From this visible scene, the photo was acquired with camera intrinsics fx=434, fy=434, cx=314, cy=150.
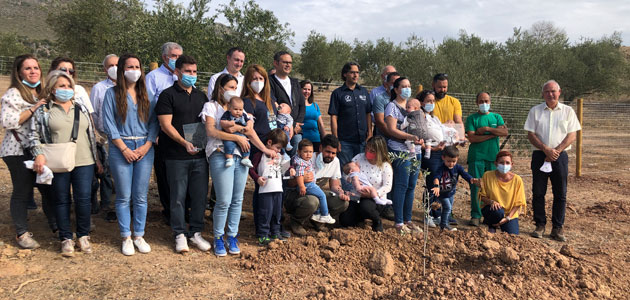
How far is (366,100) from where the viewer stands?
19.0 feet

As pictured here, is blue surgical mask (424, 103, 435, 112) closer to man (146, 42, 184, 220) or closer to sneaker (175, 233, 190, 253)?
man (146, 42, 184, 220)

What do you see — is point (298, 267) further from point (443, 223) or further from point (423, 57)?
point (423, 57)

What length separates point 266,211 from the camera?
461cm

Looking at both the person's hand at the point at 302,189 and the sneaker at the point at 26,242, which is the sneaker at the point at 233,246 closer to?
the person's hand at the point at 302,189

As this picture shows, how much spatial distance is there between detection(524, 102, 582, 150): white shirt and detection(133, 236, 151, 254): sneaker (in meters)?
4.82

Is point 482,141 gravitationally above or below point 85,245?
above

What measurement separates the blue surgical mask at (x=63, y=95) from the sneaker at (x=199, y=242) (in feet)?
5.85

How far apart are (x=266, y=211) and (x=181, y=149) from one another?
1.10 m

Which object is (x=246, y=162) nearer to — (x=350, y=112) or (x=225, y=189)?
(x=225, y=189)

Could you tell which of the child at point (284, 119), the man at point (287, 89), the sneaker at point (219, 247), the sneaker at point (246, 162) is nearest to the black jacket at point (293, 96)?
the man at point (287, 89)

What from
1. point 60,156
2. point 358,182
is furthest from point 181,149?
point 358,182

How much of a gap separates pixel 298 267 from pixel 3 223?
11.4 feet

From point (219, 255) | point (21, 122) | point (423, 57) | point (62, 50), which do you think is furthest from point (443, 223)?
point (62, 50)

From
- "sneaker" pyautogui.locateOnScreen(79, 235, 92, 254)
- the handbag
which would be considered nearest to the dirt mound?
"sneaker" pyautogui.locateOnScreen(79, 235, 92, 254)
